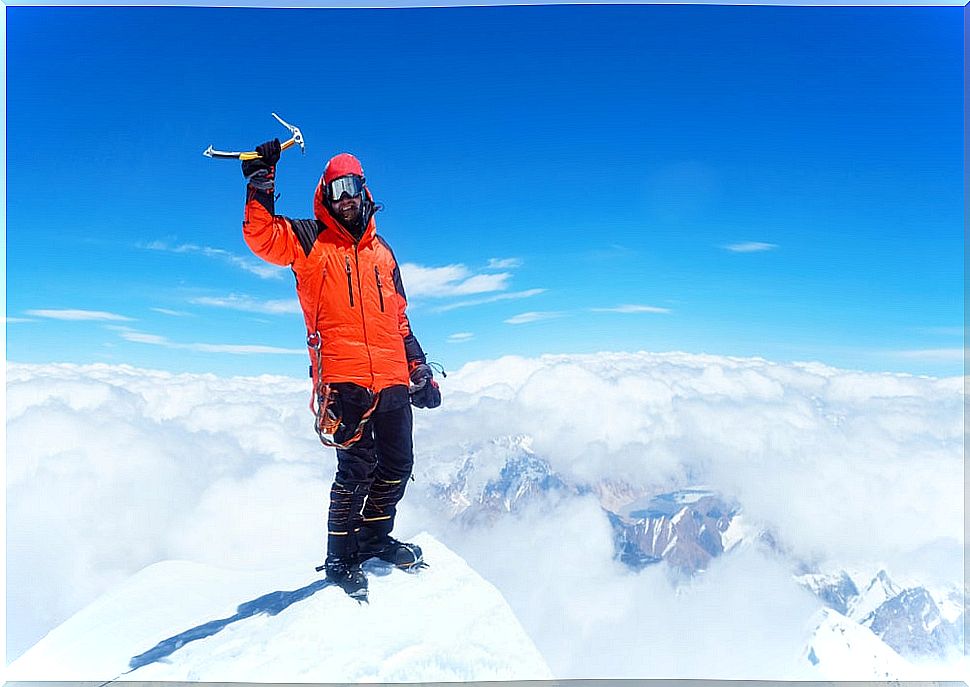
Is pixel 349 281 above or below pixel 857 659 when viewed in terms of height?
above

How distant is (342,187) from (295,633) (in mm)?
1486

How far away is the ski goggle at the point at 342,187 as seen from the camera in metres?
2.47

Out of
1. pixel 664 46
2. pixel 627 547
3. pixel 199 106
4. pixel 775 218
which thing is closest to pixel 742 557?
pixel 627 547

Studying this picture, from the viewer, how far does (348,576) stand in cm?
259

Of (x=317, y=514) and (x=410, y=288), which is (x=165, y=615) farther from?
(x=410, y=288)

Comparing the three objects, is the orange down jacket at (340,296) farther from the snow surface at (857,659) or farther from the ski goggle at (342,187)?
the snow surface at (857,659)

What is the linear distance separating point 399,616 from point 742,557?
141 centimetres

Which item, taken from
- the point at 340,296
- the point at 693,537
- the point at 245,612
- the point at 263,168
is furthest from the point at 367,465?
the point at 693,537

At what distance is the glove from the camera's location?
229 cm

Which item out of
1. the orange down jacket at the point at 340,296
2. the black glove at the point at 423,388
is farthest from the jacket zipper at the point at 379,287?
the black glove at the point at 423,388

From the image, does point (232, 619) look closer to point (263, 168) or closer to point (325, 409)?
point (325, 409)

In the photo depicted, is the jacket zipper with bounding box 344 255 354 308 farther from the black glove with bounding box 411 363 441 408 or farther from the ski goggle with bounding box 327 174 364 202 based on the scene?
the black glove with bounding box 411 363 441 408

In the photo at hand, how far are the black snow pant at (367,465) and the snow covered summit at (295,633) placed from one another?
185 millimetres

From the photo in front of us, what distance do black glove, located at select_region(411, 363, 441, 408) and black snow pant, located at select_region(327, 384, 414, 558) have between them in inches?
3.7
